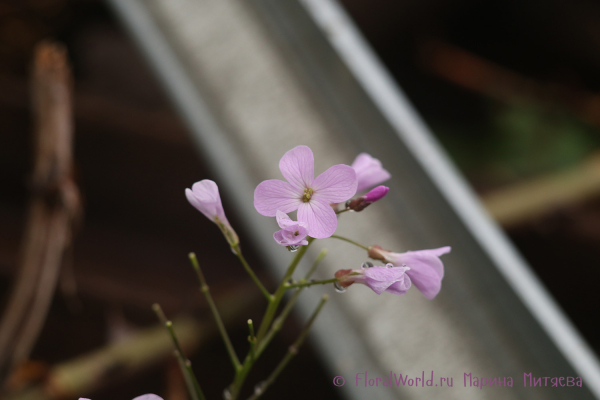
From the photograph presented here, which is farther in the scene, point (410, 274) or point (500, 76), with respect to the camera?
point (500, 76)

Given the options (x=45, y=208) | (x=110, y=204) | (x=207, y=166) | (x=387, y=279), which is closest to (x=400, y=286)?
(x=387, y=279)

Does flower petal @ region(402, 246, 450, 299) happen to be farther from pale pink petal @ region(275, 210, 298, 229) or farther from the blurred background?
the blurred background

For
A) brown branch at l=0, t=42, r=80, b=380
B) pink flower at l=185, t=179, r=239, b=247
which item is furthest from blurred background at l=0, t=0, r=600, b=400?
pink flower at l=185, t=179, r=239, b=247

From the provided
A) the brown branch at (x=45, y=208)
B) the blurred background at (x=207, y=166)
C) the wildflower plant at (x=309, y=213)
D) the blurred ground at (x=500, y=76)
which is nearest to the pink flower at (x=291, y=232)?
the wildflower plant at (x=309, y=213)

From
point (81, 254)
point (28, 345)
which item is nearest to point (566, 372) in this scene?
point (28, 345)

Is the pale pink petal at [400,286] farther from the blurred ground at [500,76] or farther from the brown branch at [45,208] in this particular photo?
the blurred ground at [500,76]

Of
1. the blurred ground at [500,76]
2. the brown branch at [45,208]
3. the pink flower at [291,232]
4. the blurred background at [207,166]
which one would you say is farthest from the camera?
the blurred ground at [500,76]

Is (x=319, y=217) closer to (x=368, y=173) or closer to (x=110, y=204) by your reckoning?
(x=368, y=173)

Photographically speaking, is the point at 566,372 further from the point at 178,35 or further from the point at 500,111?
the point at 500,111
